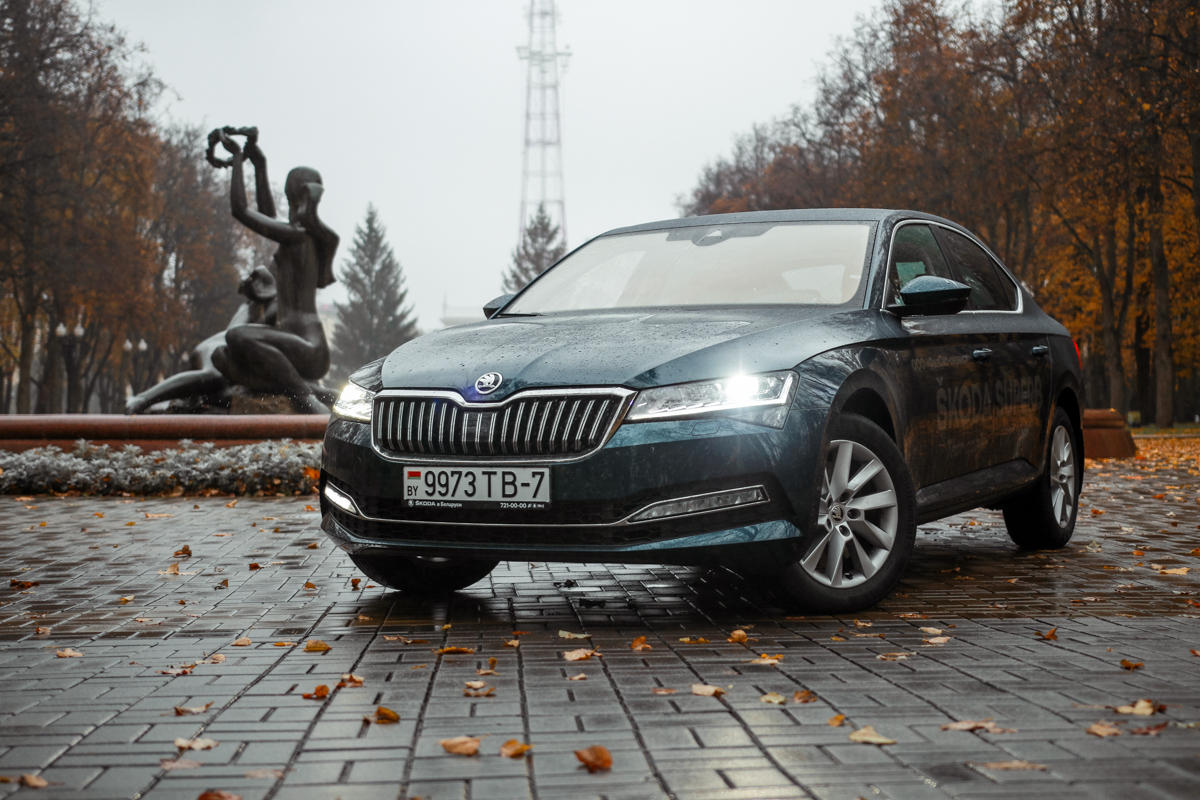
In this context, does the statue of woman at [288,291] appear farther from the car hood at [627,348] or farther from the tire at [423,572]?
the car hood at [627,348]

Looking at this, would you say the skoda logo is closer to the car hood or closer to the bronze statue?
the car hood

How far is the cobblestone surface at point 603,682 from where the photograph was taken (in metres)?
3.16

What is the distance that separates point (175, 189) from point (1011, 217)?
88.5 feet

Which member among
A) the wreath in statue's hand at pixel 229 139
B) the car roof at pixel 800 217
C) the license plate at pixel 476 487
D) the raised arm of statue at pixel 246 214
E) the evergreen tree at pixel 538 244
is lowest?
the license plate at pixel 476 487

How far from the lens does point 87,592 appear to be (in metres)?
6.50

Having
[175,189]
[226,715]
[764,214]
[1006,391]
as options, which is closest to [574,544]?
[226,715]

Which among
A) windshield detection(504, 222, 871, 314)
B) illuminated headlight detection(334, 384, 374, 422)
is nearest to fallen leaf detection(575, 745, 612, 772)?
illuminated headlight detection(334, 384, 374, 422)

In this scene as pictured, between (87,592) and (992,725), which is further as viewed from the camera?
(87,592)

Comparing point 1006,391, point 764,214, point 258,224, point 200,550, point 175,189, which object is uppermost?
point 175,189

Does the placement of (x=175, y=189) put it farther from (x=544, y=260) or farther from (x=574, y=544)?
(x=544, y=260)

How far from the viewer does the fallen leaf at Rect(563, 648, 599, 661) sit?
4641mm

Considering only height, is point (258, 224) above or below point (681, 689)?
above

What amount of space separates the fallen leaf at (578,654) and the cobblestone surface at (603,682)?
0.15ft

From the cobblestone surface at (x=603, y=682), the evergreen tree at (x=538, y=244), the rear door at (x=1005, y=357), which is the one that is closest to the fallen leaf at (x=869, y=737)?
the cobblestone surface at (x=603, y=682)
